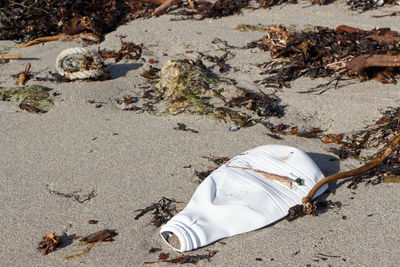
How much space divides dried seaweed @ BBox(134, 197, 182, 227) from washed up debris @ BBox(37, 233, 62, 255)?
1.71 ft

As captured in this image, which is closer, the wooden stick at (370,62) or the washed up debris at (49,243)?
the washed up debris at (49,243)

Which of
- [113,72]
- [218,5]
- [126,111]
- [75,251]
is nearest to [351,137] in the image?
[126,111]

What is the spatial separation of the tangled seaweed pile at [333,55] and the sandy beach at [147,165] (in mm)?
159

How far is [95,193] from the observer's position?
3338 millimetres

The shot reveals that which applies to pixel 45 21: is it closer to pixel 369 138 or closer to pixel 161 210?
pixel 161 210

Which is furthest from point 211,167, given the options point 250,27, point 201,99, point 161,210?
point 250,27

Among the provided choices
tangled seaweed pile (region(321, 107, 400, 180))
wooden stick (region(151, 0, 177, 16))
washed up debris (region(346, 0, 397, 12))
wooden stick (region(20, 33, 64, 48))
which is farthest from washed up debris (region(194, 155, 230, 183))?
washed up debris (region(346, 0, 397, 12))

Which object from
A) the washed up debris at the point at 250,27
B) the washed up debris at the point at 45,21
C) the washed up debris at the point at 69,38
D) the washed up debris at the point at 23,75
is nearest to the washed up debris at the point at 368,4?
the washed up debris at the point at 250,27

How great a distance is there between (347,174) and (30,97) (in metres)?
3.36

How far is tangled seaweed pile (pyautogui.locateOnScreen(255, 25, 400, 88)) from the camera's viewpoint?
15.7 feet

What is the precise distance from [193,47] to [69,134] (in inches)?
91.5

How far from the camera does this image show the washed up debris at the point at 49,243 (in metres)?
→ 2.77

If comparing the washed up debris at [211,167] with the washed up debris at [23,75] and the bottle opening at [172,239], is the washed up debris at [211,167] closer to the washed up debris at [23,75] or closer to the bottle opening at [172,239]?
the bottle opening at [172,239]

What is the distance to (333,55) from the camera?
5090mm
